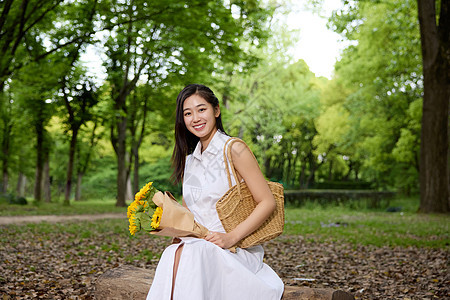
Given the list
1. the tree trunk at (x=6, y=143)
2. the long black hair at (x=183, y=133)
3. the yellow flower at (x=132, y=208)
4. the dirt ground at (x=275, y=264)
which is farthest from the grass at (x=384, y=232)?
the tree trunk at (x=6, y=143)

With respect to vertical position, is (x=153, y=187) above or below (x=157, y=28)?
below

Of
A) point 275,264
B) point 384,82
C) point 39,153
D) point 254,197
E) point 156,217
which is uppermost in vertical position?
point 384,82

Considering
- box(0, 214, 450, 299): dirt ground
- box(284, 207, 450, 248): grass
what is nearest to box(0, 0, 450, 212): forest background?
box(0, 214, 450, 299): dirt ground

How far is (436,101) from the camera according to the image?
14430 mm

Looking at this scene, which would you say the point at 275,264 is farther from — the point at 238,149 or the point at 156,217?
the point at 156,217

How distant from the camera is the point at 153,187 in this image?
2.62 m

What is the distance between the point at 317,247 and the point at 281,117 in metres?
26.0

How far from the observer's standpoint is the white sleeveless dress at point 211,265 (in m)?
2.31

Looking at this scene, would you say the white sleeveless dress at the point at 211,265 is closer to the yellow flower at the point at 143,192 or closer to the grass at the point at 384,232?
the yellow flower at the point at 143,192

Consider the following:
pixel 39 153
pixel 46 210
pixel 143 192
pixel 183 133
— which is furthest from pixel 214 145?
pixel 39 153

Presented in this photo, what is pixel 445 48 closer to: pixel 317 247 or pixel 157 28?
pixel 317 247

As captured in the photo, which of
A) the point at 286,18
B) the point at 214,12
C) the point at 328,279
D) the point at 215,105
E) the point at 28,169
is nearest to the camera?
the point at 215,105

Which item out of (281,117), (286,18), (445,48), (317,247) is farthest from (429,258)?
(281,117)

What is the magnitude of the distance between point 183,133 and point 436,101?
1346 cm
